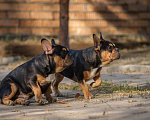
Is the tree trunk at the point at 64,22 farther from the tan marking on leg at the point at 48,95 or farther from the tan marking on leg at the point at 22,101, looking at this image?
the tan marking on leg at the point at 22,101

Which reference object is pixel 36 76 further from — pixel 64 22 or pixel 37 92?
pixel 64 22

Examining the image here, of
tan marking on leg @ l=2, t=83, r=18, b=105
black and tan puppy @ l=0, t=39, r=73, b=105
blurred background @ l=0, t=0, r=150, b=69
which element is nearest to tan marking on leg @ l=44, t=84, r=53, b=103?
black and tan puppy @ l=0, t=39, r=73, b=105

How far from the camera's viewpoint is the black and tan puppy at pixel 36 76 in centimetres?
512

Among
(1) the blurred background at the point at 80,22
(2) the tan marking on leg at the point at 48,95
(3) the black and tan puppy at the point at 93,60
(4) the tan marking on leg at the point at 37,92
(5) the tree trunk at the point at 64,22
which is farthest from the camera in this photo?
(1) the blurred background at the point at 80,22

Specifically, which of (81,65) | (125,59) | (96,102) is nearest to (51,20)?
(125,59)

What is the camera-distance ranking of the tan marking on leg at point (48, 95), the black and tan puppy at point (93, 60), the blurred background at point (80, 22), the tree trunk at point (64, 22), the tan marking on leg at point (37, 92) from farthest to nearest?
1. the blurred background at point (80, 22)
2. the tree trunk at point (64, 22)
3. the black and tan puppy at point (93, 60)
4. the tan marking on leg at point (48, 95)
5. the tan marking on leg at point (37, 92)

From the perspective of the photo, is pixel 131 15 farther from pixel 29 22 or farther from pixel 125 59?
pixel 29 22

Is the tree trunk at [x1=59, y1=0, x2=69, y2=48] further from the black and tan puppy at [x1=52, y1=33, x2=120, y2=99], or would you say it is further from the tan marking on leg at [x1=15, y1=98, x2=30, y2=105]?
the tan marking on leg at [x1=15, y1=98, x2=30, y2=105]

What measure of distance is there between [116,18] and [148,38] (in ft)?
5.39

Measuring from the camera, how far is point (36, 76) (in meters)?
5.12

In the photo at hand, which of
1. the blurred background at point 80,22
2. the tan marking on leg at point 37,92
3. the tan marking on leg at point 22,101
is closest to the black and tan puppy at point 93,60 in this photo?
the tan marking on leg at point 37,92

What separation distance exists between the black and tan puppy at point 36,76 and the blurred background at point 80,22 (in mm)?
7344

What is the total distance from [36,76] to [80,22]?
8140 mm

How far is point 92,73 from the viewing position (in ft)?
18.9
